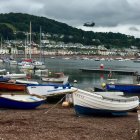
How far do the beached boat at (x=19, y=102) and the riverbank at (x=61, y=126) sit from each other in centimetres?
62

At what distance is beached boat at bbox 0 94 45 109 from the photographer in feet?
97.1

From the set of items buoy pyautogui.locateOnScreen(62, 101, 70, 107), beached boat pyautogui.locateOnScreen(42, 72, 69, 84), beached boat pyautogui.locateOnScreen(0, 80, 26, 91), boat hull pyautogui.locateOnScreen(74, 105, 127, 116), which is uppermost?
beached boat pyautogui.locateOnScreen(0, 80, 26, 91)

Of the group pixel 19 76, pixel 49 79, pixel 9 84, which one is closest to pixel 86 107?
pixel 9 84

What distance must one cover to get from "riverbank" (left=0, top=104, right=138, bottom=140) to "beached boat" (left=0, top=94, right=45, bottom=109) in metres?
0.62

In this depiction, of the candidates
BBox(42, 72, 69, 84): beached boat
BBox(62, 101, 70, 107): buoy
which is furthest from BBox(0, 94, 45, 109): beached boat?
BBox(42, 72, 69, 84): beached boat

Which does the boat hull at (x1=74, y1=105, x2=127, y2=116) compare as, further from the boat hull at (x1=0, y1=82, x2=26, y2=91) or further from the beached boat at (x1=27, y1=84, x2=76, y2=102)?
the boat hull at (x1=0, y1=82, x2=26, y2=91)

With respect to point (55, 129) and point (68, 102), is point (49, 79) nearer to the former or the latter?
point (68, 102)

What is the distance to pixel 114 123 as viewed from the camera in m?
24.8

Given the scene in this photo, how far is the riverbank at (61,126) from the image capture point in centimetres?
1956

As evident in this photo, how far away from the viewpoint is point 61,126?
22438 mm

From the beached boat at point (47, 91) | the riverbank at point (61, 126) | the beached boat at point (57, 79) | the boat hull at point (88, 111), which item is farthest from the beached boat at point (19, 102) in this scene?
the beached boat at point (57, 79)

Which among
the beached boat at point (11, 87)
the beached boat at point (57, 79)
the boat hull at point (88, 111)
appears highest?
the beached boat at point (11, 87)

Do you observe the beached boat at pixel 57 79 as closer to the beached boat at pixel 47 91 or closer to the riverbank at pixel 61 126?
the beached boat at pixel 47 91

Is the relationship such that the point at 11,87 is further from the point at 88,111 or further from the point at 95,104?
the point at 95,104
